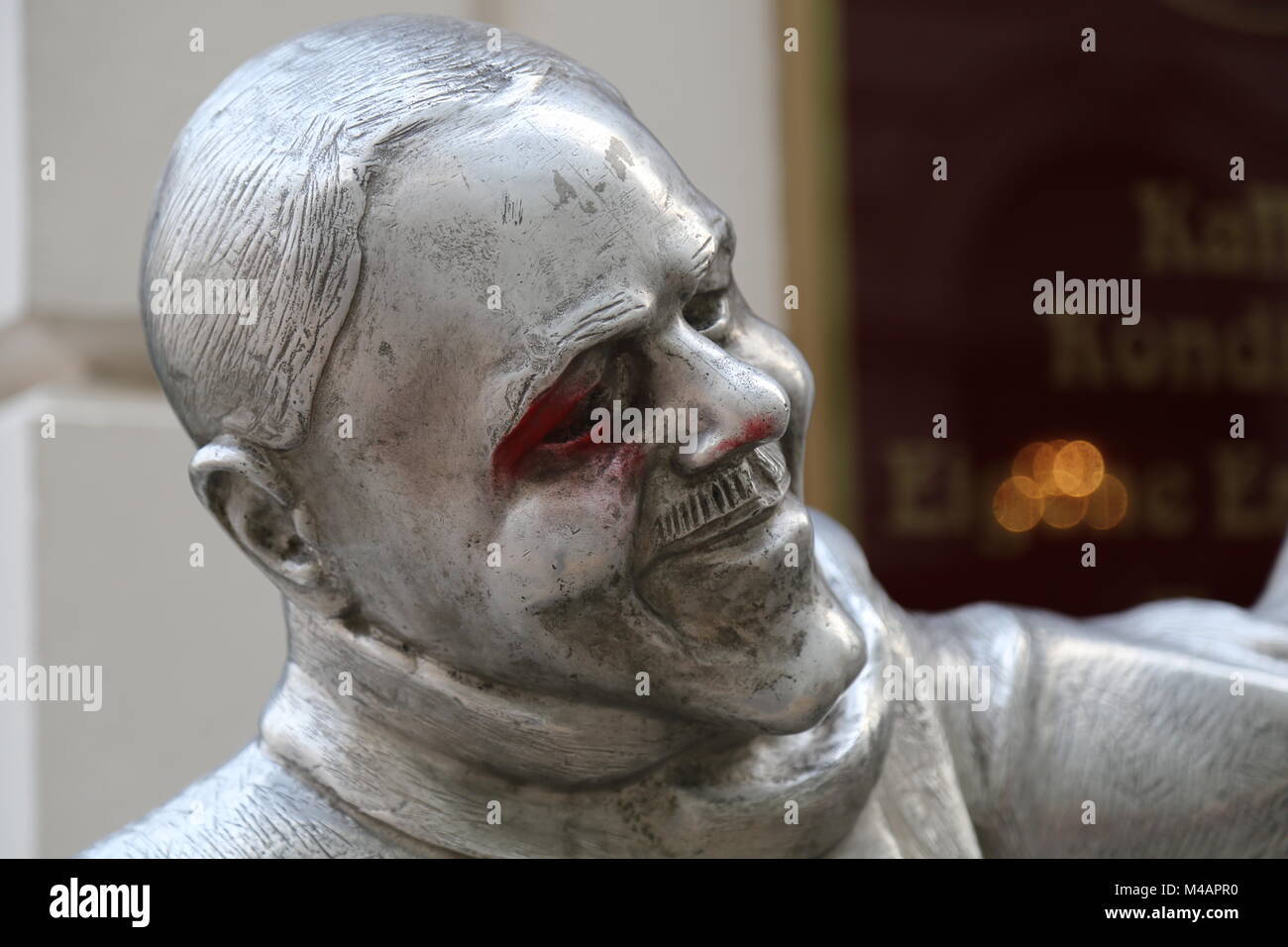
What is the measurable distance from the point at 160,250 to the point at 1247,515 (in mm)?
1450

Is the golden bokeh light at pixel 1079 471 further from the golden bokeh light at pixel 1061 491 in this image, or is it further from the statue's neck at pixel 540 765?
the statue's neck at pixel 540 765

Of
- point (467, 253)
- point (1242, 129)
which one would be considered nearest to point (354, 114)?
point (467, 253)

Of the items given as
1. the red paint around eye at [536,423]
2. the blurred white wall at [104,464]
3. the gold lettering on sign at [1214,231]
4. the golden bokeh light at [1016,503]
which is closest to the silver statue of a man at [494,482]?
the red paint around eye at [536,423]

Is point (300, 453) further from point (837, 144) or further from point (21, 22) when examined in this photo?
point (837, 144)

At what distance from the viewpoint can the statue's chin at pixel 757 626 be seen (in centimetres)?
80

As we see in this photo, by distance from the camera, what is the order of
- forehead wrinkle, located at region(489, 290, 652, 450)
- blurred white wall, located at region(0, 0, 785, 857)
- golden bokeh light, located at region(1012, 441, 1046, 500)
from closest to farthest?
forehead wrinkle, located at region(489, 290, 652, 450) → blurred white wall, located at region(0, 0, 785, 857) → golden bokeh light, located at region(1012, 441, 1046, 500)

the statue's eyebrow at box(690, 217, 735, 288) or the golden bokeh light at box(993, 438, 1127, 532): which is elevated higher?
the statue's eyebrow at box(690, 217, 735, 288)

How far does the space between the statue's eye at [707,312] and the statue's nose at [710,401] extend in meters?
0.04

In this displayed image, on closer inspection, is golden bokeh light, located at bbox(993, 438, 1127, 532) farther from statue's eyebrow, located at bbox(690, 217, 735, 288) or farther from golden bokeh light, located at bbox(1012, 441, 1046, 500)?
statue's eyebrow, located at bbox(690, 217, 735, 288)

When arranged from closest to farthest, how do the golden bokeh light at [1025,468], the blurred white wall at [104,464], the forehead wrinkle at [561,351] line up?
the forehead wrinkle at [561,351] < the blurred white wall at [104,464] < the golden bokeh light at [1025,468]

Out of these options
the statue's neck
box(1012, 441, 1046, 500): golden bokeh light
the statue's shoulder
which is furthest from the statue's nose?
box(1012, 441, 1046, 500): golden bokeh light

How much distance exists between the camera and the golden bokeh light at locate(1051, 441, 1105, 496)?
1909 mm

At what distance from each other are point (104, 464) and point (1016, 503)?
37.1 inches

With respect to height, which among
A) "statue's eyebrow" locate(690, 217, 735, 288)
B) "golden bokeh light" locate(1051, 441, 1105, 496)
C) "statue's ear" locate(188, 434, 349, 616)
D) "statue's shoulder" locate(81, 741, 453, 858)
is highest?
"statue's eyebrow" locate(690, 217, 735, 288)
